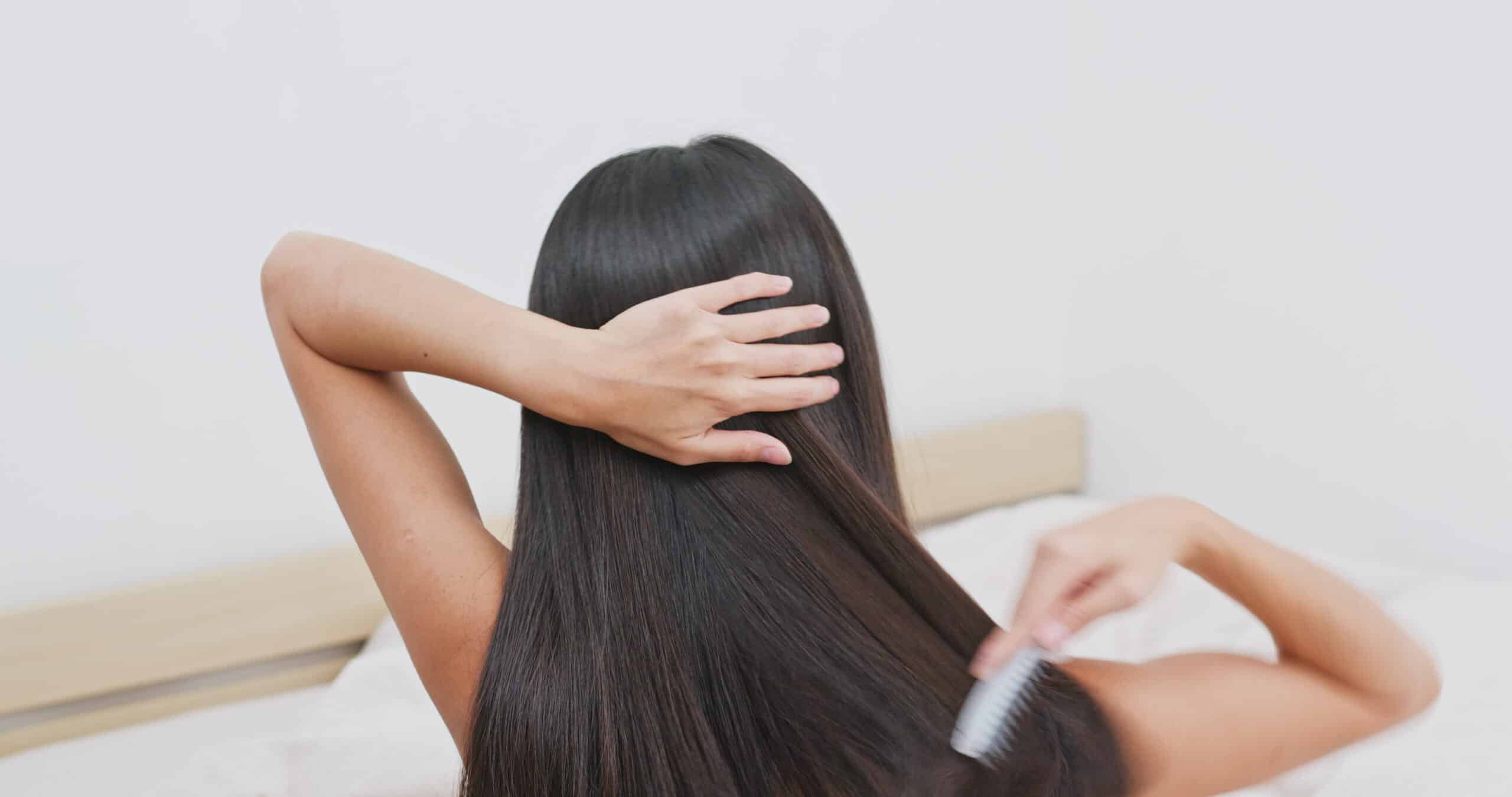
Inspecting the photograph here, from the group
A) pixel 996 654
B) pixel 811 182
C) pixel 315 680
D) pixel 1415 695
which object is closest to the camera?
pixel 996 654

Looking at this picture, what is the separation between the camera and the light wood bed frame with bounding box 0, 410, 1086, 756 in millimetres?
1566

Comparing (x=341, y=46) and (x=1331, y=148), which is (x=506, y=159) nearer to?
(x=341, y=46)

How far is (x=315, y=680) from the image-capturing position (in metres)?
1.75

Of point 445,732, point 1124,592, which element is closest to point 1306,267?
point 1124,592

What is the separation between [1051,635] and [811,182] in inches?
59.7

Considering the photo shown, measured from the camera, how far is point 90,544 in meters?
1.63

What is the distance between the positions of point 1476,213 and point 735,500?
4.11 feet

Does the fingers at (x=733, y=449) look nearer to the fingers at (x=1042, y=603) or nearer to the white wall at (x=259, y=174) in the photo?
the fingers at (x=1042, y=603)

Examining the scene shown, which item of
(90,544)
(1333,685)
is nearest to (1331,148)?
(1333,685)

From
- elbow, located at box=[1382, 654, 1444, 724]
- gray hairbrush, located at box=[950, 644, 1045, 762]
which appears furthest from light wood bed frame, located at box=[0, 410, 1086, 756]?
elbow, located at box=[1382, 654, 1444, 724]

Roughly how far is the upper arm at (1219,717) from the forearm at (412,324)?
401 mm

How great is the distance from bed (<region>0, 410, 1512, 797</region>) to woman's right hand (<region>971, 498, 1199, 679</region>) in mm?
628

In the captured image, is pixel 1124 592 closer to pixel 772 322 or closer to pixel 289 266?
pixel 772 322

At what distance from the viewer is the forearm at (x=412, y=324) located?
2.37ft
